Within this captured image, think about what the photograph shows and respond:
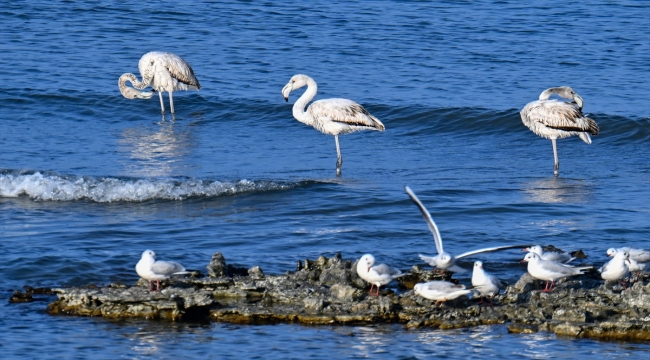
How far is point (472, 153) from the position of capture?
2047 cm

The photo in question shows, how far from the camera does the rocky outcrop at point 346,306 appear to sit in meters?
9.66

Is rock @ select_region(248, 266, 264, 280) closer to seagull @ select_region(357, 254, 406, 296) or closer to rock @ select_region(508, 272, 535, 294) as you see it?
seagull @ select_region(357, 254, 406, 296)

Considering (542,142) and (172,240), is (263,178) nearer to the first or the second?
(172,240)

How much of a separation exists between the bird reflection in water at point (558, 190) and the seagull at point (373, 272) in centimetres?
551

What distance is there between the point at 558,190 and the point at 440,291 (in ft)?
23.5

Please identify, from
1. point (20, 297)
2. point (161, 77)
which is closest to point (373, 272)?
point (20, 297)

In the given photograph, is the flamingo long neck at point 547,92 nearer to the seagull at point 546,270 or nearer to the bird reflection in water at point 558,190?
the bird reflection in water at point 558,190

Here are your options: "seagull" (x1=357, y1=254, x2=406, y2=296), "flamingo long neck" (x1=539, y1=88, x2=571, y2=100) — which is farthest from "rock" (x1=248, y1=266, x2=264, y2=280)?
"flamingo long neck" (x1=539, y1=88, x2=571, y2=100)

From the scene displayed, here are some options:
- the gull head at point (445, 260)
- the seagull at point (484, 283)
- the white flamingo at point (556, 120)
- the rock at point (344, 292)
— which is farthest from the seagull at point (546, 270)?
the white flamingo at point (556, 120)

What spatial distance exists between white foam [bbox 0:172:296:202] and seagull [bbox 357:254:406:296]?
593cm

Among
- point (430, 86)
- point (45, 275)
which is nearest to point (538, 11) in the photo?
point (430, 86)

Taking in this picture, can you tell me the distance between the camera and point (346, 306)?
10023 millimetres

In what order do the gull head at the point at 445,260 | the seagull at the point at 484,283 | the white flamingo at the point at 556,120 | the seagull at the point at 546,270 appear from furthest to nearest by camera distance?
the white flamingo at the point at 556,120 → the gull head at the point at 445,260 → the seagull at the point at 546,270 → the seagull at the point at 484,283

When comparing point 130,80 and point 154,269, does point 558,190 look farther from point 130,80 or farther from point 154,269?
point 130,80
